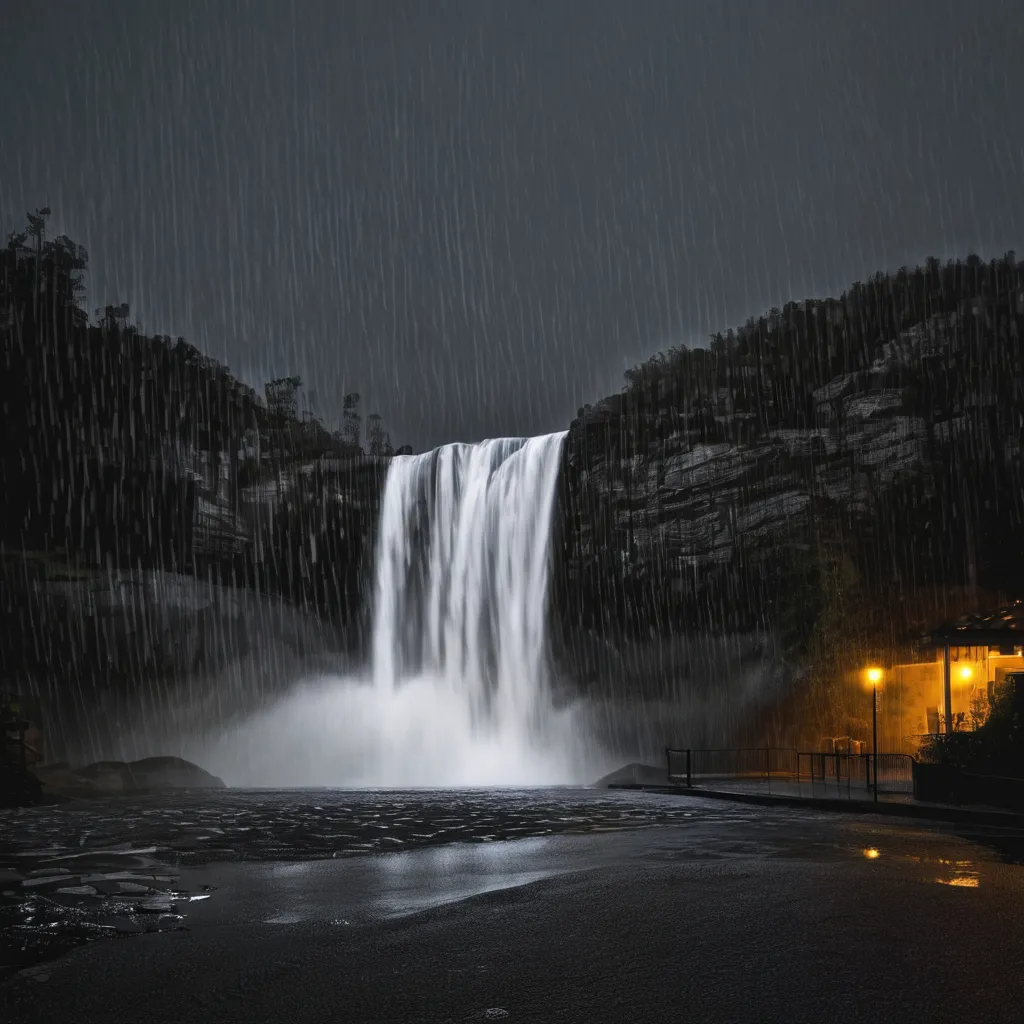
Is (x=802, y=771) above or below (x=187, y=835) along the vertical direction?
below

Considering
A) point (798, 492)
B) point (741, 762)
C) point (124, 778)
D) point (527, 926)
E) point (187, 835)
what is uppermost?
point (798, 492)

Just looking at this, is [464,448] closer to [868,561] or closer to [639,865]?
[868,561]

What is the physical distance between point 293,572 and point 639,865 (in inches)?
1678

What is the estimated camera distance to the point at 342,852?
1374cm

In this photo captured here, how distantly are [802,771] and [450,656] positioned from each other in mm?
14129

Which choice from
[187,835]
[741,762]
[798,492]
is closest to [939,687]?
[741,762]

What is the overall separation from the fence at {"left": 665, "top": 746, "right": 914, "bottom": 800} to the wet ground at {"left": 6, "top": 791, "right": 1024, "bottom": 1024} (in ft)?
27.2

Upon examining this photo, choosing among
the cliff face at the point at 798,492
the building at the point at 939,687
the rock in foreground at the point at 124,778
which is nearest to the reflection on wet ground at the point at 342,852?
the rock in foreground at the point at 124,778

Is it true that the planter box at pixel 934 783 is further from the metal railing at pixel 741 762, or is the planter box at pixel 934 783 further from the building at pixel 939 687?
the metal railing at pixel 741 762

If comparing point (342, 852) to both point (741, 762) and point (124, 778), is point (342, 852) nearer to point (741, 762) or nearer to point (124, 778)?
point (124, 778)

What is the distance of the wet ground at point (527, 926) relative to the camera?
5.90 metres

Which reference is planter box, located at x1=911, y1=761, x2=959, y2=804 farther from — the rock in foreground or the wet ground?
the rock in foreground

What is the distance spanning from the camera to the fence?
24.3 m

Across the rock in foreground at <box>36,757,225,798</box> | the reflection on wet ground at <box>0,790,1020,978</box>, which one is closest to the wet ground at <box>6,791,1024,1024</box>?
the reflection on wet ground at <box>0,790,1020,978</box>
